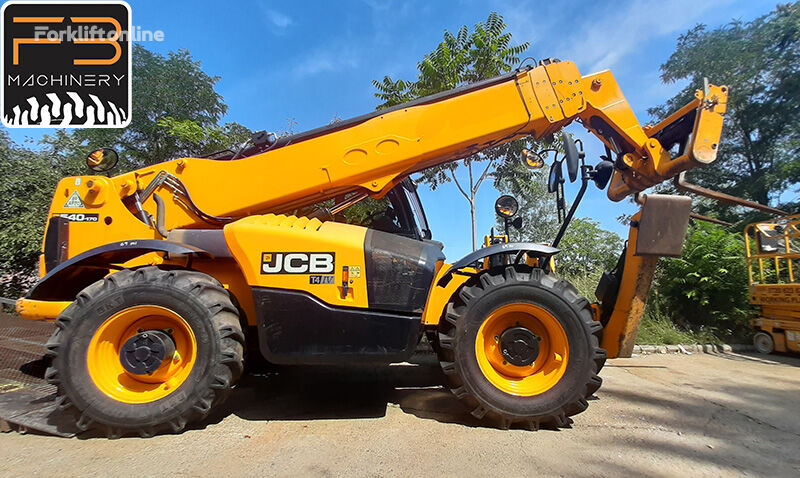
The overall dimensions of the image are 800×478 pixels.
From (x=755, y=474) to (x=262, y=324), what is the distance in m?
3.42

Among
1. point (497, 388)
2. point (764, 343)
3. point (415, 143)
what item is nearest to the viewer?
point (497, 388)

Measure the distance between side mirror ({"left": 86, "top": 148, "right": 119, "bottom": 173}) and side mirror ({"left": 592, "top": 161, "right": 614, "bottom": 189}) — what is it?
193 inches

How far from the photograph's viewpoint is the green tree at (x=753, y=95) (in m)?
12.4

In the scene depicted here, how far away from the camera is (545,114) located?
11.2 ft

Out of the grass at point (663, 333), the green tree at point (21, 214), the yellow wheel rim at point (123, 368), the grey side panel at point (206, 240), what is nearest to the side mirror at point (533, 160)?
the grey side panel at point (206, 240)

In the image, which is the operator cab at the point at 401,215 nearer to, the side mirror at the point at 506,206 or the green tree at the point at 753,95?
the side mirror at the point at 506,206

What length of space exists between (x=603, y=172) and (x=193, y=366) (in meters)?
4.23

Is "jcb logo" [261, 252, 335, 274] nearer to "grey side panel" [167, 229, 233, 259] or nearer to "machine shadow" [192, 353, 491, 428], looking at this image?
"grey side panel" [167, 229, 233, 259]

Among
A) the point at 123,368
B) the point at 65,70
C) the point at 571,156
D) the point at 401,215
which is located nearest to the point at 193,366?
the point at 123,368

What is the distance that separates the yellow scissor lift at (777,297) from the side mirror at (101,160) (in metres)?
9.97

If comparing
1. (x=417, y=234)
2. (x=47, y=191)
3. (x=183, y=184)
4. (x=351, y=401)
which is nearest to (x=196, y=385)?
(x=351, y=401)

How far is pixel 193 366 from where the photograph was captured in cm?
267

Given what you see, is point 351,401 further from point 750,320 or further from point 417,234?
point 750,320

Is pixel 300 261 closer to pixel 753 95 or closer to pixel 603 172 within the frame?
pixel 603 172
